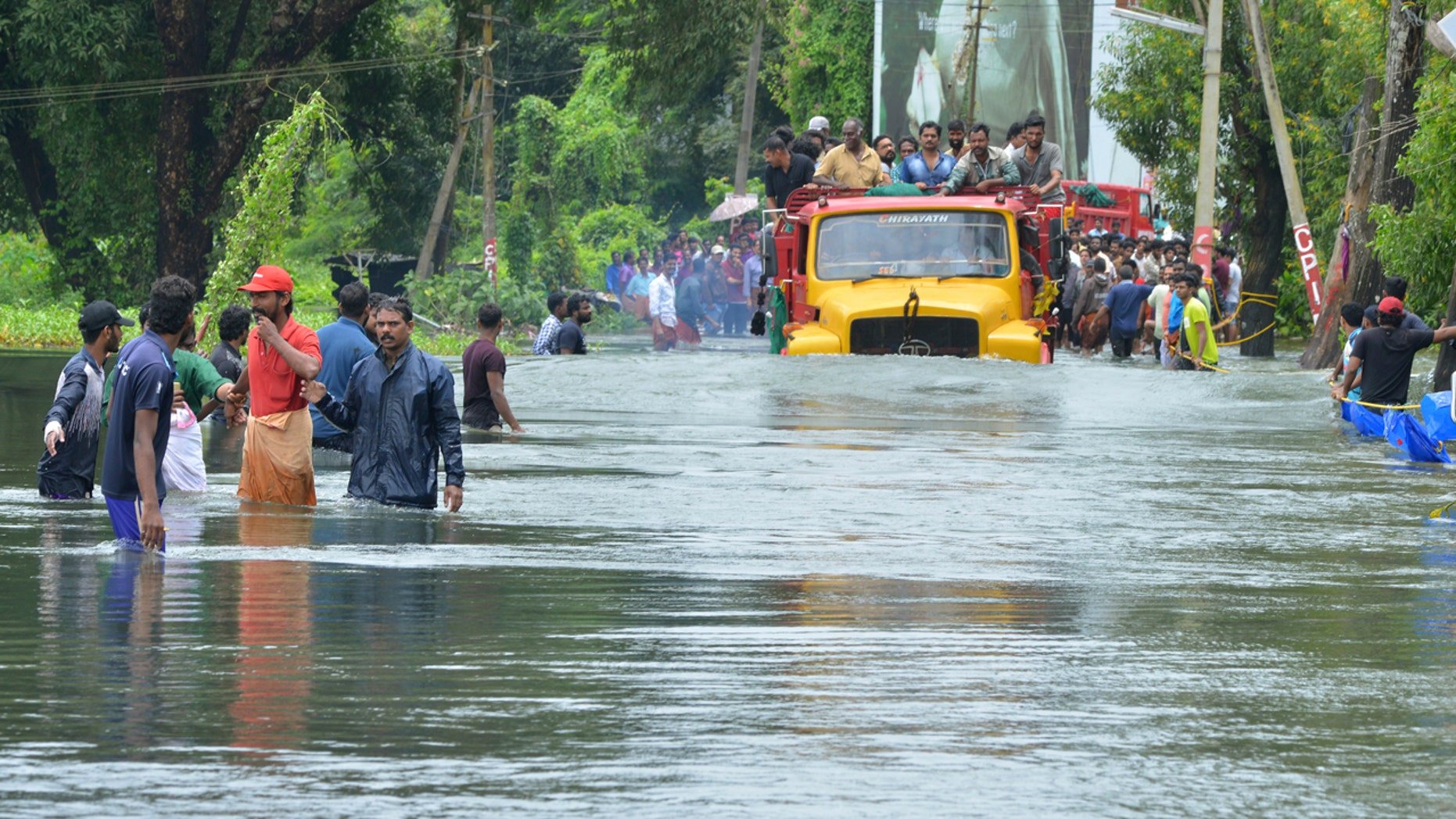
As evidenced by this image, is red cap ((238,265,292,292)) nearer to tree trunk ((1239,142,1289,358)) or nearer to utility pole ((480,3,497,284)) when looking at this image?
tree trunk ((1239,142,1289,358))

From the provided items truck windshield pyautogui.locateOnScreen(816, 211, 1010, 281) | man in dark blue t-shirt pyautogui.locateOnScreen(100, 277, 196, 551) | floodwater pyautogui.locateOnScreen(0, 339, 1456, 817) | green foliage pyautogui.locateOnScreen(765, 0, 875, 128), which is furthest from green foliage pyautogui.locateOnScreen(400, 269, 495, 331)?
man in dark blue t-shirt pyautogui.locateOnScreen(100, 277, 196, 551)

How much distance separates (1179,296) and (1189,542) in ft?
49.6

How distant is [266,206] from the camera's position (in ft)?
97.1

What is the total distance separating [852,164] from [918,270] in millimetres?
1606

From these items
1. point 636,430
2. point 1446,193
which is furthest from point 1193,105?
point 636,430

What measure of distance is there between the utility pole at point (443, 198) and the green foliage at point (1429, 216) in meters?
23.0

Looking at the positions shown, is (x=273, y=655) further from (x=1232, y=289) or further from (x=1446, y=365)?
(x=1232, y=289)

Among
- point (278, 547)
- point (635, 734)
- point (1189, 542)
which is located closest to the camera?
point (635, 734)

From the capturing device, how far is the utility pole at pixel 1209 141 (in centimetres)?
2902

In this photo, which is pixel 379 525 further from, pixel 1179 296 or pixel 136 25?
pixel 136 25

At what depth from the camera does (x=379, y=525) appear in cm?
1013

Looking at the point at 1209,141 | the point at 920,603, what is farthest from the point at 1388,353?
the point at 1209,141

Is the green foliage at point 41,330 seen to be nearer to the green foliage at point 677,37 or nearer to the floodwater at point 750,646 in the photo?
the green foliage at point 677,37

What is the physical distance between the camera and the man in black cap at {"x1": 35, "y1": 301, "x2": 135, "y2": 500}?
10.4 metres
